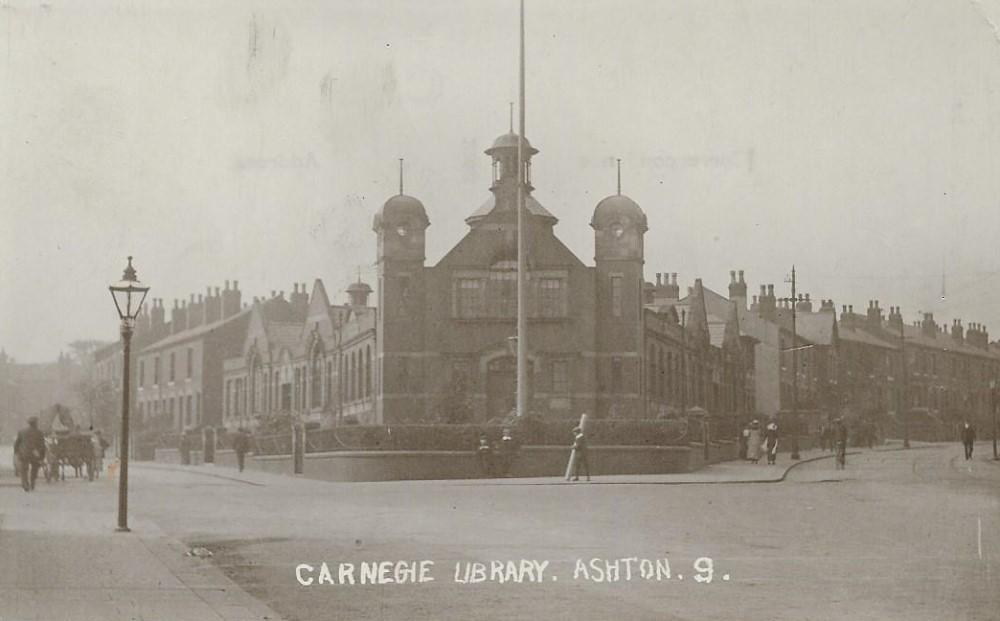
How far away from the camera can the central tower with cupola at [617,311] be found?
61.6 ft

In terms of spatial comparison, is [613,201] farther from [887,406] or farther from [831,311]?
[887,406]

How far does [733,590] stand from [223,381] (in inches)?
730

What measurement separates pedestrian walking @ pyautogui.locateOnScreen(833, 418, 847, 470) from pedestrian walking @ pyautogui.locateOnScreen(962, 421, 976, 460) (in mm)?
9710

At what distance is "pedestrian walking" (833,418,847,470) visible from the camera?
1163 inches

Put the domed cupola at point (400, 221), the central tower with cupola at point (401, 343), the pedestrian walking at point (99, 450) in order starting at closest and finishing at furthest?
the domed cupola at point (400, 221), the pedestrian walking at point (99, 450), the central tower with cupola at point (401, 343)

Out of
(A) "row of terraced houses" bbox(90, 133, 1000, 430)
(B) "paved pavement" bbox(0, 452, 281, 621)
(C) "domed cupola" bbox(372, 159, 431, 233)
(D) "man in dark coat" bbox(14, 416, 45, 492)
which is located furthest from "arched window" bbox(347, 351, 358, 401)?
(B) "paved pavement" bbox(0, 452, 281, 621)

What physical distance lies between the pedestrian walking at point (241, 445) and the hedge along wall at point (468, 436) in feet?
1.31

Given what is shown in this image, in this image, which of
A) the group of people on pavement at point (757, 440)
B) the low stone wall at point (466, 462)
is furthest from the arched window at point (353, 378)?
the group of people on pavement at point (757, 440)

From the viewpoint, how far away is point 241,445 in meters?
31.2

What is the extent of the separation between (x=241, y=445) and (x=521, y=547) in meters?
18.4

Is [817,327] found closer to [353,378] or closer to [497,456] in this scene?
[497,456]

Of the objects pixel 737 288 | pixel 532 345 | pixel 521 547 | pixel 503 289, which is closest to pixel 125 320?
pixel 521 547

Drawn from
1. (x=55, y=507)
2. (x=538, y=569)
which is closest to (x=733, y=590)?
(x=538, y=569)

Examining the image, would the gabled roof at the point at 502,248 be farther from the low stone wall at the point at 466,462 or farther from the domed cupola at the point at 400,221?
the low stone wall at the point at 466,462
